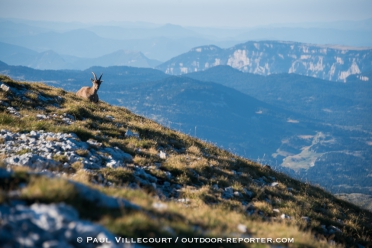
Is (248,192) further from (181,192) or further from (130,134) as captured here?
(130,134)

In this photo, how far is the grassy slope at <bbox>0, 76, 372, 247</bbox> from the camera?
18.2ft

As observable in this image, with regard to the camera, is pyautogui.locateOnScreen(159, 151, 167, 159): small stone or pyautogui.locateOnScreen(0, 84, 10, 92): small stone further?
pyautogui.locateOnScreen(0, 84, 10, 92): small stone

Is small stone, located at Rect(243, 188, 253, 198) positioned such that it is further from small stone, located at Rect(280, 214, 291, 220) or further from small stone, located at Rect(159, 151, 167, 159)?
small stone, located at Rect(159, 151, 167, 159)

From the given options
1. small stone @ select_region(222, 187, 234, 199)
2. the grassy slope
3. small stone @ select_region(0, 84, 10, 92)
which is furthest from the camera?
small stone @ select_region(0, 84, 10, 92)

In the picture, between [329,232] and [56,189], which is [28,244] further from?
[329,232]

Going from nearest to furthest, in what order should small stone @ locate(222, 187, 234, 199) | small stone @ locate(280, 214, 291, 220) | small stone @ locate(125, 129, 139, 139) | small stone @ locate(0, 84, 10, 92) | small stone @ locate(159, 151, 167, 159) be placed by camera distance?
small stone @ locate(280, 214, 291, 220), small stone @ locate(222, 187, 234, 199), small stone @ locate(159, 151, 167, 159), small stone @ locate(125, 129, 139, 139), small stone @ locate(0, 84, 10, 92)

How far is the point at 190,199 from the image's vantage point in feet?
35.3

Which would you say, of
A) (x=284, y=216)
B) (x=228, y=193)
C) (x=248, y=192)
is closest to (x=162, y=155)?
(x=228, y=193)

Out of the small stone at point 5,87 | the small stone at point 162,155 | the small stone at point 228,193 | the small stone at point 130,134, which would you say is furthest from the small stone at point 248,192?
the small stone at point 5,87

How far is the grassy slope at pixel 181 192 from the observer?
5559mm

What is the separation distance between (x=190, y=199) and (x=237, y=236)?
4.50 m

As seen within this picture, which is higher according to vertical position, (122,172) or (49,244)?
(49,244)

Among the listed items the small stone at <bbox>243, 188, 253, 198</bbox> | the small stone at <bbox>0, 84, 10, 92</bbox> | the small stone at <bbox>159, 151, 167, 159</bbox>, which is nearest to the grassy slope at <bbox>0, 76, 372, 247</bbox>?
the small stone at <bbox>243, 188, 253, 198</bbox>

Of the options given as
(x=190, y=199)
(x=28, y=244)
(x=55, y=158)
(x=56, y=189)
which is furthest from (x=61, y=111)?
(x=28, y=244)
